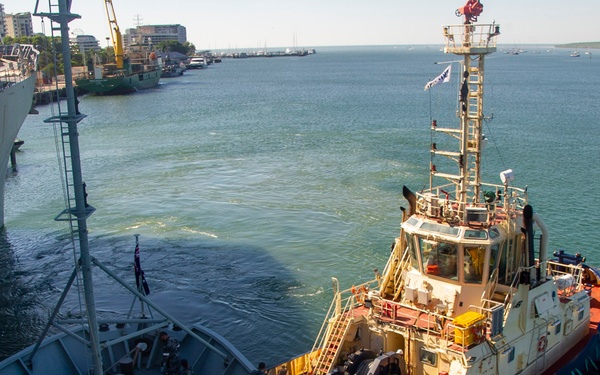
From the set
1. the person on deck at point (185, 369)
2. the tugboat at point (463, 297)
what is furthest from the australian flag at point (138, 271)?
the tugboat at point (463, 297)

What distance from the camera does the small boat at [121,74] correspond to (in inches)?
5069

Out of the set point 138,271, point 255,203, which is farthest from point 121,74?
point 138,271

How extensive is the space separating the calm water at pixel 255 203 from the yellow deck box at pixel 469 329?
37.8 feet

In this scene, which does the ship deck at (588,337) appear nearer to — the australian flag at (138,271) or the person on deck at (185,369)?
the person on deck at (185,369)

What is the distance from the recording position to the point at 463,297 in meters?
16.2

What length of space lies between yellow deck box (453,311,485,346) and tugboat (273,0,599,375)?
0.05m

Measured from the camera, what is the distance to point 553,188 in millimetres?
44781

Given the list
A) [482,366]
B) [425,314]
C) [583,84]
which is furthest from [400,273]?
[583,84]

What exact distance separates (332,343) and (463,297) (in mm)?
3534

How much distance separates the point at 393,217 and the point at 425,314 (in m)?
23.5

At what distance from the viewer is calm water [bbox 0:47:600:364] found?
29.5 meters

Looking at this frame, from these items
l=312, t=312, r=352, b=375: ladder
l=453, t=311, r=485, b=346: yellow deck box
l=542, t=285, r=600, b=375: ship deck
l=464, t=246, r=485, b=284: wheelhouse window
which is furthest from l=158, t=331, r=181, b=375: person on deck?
l=542, t=285, r=600, b=375: ship deck

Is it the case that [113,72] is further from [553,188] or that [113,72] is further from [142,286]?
[142,286]

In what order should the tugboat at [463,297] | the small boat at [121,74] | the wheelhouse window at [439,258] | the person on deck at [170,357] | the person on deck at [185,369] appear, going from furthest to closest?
the small boat at [121,74]
the person on deck at [170,357]
the person on deck at [185,369]
the wheelhouse window at [439,258]
the tugboat at [463,297]
